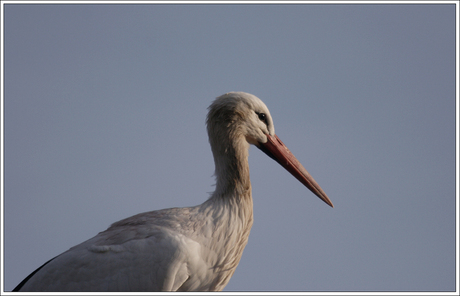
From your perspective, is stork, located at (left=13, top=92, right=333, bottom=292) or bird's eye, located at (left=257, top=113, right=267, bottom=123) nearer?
stork, located at (left=13, top=92, right=333, bottom=292)

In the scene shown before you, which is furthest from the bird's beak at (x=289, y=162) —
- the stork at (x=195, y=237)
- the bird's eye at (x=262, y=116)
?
the bird's eye at (x=262, y=116)

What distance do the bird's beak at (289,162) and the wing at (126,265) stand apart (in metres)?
1.33

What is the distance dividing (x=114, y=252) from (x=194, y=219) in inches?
27.8

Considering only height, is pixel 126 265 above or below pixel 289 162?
below

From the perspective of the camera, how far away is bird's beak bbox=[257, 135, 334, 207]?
5000mm

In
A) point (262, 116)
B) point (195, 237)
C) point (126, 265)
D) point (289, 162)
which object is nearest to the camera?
point (126, 265)

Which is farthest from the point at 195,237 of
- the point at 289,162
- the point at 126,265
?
the point at 289,162

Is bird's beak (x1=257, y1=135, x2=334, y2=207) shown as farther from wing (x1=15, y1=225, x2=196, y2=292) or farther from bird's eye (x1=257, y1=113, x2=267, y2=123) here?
wing (x1=15, y1=225, x2=196, y2=292)

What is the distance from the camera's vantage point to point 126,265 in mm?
4090

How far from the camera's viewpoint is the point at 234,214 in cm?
456

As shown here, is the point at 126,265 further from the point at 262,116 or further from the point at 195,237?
the point at 262,116

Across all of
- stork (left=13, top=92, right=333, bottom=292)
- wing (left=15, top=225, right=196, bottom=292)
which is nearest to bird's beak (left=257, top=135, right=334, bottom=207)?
stork (left=13, top=92, right=333, bottom=292)

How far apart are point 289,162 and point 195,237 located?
1.31m

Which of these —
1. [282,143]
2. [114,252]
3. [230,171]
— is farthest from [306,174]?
[114,252]
